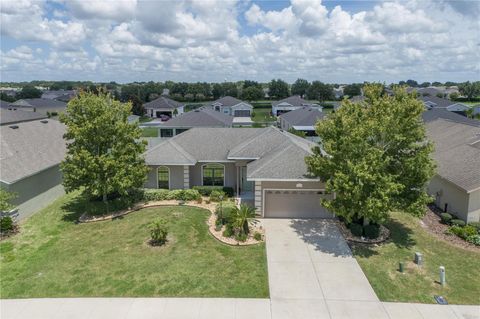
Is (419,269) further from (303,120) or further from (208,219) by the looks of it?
(303,120)

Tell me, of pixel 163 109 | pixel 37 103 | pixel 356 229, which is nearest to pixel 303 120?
pixel 356 229

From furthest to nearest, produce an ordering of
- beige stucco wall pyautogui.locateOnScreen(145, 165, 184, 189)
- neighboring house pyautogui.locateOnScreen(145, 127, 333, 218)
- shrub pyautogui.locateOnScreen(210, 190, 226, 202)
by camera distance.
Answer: beige stucco wall pyautogui.locateOnScreen(145, 165, 184, 189) → shrub pyautogui.locateOnScreen(210, 190, 226, 202) → neighboring house pyautogui.locateOnScreen(145, 127, 333, 218)

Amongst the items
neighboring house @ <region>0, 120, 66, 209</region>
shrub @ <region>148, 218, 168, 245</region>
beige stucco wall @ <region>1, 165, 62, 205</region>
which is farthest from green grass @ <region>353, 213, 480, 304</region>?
neighboring house @ <region>0, 120, 66, 209</region>

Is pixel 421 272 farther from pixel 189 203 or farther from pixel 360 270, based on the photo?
pixel 189 203

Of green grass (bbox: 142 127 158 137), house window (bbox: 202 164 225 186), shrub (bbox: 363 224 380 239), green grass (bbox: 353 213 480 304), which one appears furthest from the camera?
green grass (bbox: 142 127 158 137)

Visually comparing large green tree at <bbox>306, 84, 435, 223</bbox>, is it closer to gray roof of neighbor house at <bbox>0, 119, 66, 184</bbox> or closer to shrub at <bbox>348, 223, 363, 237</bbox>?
shrub at <bbox>348, 223, 363, 237</bbox>

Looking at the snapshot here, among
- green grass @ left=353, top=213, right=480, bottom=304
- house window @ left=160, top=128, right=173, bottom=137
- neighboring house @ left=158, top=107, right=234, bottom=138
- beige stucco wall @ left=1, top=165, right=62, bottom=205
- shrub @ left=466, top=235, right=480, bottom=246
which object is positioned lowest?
green grass @ left=353, top=213, right=480, bottom=304
